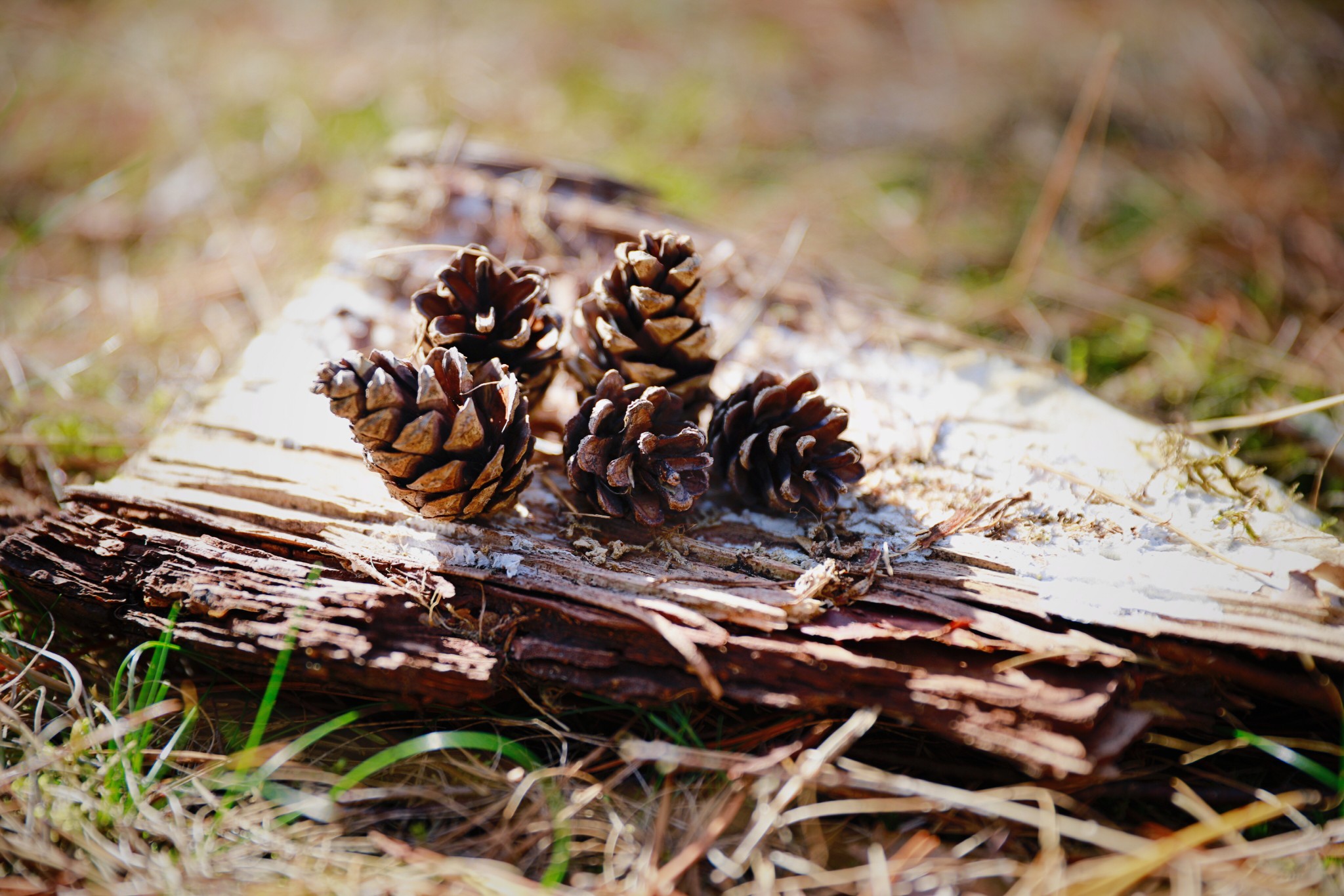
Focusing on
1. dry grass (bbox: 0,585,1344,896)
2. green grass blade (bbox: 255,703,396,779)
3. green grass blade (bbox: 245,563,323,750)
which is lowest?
dry grass (bbox: 0,585,1344,896)

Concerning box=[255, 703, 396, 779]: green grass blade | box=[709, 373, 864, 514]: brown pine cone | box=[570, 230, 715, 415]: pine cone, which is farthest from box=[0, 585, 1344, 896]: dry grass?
box=[570, 230, 715, 415]: pine cone

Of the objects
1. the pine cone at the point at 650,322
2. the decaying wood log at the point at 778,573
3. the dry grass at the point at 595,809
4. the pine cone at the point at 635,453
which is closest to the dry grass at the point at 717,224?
the dry grass at the point at 595,809

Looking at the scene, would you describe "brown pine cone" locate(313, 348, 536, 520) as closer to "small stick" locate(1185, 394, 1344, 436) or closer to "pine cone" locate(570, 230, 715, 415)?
"pine cone" locate(570, 230, 715, 415)

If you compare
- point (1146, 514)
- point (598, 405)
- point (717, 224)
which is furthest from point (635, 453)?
point (717, 224)

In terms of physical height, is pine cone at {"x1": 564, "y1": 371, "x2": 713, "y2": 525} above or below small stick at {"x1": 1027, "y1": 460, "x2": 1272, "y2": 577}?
above

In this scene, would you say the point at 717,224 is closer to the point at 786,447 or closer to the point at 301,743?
the point at 786,447

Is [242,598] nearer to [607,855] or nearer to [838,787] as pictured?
[607,855]

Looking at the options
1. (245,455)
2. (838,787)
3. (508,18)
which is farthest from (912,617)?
(508,18)
